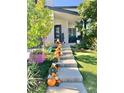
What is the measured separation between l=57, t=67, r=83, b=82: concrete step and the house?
27 cm

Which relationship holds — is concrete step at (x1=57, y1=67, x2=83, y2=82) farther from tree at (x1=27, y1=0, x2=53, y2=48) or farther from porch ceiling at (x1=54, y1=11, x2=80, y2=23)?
porch ceiling at (x1=54, y1=11, x2=80, y2=23)

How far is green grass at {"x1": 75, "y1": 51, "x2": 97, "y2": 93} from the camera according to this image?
9.41 ft

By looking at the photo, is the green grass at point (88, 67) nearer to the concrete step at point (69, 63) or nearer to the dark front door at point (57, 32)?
the concrete step at point (69, 63)

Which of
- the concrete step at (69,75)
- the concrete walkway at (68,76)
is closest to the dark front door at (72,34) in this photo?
the concrete walkway at (68,76)

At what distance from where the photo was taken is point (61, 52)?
3041 millimetres

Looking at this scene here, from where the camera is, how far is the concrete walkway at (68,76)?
2902 mm

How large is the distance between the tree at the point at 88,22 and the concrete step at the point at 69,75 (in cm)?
27

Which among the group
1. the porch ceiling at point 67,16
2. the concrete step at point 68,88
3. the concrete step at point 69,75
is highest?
the porch ceiling at point 67,16

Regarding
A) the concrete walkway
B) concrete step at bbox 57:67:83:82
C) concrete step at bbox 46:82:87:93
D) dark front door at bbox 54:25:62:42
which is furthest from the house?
concrete step at bbox 46:82:87:93

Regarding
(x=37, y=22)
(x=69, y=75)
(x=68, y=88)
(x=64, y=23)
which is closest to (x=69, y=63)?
(x=69, y=75)
